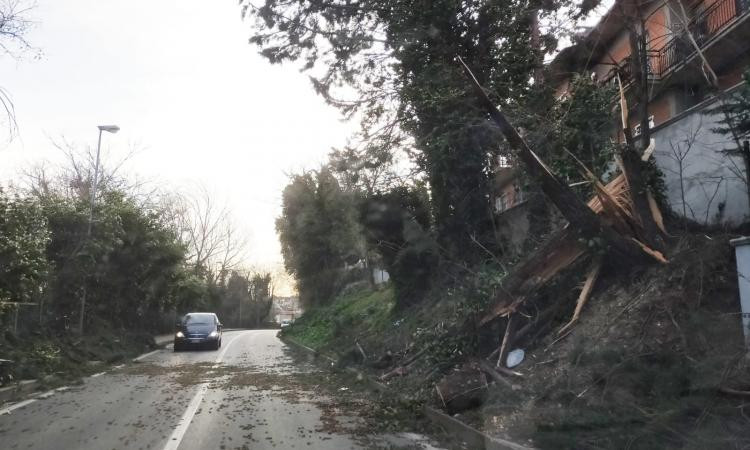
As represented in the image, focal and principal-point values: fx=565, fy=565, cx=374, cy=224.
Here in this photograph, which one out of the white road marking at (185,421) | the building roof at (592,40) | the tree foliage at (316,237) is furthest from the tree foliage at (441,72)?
the tree foliage at (316,237)

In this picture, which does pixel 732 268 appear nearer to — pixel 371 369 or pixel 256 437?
pixel 256 437

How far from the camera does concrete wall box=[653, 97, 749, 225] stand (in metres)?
8.80

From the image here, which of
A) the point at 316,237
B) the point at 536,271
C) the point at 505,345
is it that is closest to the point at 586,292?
the point at 536,271

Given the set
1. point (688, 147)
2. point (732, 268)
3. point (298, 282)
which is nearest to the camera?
point (732, 268)

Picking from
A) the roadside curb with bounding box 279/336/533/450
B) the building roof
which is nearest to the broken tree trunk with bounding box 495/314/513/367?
the roadside curb with bounding box 279/336/533/450

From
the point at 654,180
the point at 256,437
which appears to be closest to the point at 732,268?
the point at 654,180

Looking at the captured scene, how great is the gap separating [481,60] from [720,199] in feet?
23.5

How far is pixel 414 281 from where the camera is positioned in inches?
722

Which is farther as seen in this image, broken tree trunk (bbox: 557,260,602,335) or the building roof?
the building roof

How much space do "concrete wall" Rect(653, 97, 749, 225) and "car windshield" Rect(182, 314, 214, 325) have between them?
65.9 ft

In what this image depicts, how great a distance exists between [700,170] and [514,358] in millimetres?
4461

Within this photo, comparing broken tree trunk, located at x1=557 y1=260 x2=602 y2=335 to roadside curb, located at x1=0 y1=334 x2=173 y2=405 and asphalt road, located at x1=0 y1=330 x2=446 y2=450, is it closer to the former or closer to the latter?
asphalt road, located at x1=0 y1=330 x2=446 y2=450

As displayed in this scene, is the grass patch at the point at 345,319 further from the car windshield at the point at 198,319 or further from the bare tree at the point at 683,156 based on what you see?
the bare tree at the point at 683,156

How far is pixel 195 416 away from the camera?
8.88 m
